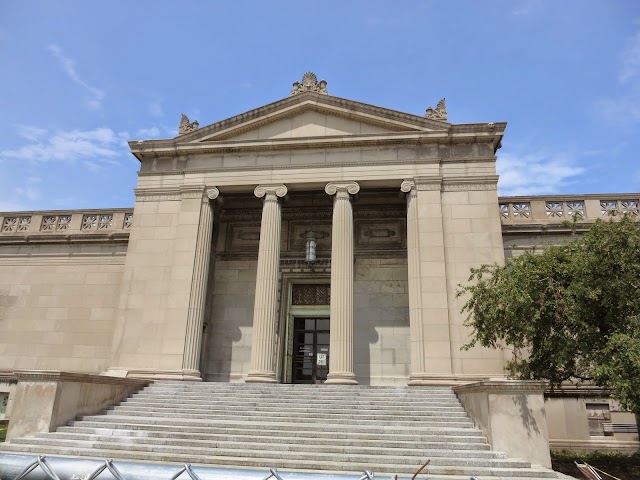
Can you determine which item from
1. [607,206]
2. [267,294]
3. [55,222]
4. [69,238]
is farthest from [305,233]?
[607,206]

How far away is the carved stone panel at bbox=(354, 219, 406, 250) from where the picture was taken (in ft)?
75.2

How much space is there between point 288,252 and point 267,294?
168 inches

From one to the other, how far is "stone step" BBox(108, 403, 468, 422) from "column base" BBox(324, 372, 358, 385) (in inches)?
122

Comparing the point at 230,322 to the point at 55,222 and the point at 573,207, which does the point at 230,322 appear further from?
the point at 573,207

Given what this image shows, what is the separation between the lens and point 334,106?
21406 millimetres

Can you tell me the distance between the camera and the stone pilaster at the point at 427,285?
18.0 m

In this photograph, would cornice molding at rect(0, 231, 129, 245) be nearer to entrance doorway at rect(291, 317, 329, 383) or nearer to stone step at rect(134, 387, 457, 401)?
entrance doorway at rect(291, 317, 329, 383)

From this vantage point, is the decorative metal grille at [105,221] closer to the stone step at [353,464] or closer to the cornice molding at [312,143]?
the cornice molding at [312,143]

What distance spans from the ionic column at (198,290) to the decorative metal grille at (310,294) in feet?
14.9

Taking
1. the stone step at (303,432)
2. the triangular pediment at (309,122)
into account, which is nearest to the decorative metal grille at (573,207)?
the triangular pediment at (309,122)

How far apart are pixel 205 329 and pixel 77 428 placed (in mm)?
9406

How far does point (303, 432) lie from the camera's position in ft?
42.1

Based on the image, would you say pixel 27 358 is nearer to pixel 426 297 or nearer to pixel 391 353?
pixel 391 353

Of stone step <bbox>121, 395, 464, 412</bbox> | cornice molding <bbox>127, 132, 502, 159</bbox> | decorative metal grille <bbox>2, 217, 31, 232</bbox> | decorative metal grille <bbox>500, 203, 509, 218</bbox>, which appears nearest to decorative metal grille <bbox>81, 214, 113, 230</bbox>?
decorative metal grille <bbox>2, 217, 31, 232</bbox>
